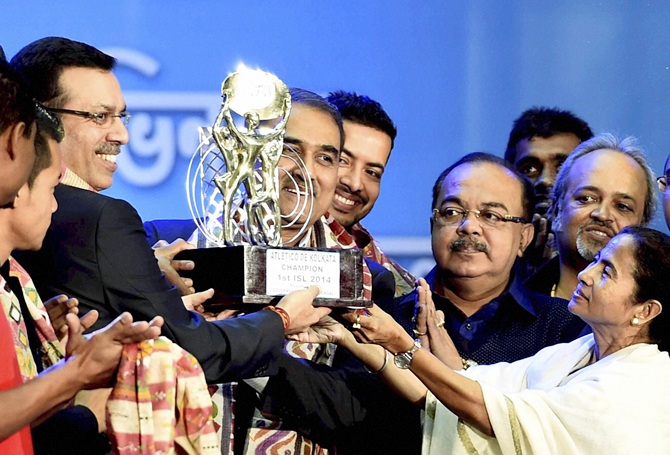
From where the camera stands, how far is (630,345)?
3.07 meters

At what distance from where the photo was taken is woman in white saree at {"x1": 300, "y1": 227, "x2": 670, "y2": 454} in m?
2.93

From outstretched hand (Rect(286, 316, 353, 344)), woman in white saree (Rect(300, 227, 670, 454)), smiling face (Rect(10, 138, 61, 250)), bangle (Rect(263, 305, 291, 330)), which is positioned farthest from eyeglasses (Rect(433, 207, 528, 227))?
smiling face (Rect(10, 138, 61, 250))

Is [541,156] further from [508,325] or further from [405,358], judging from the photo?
[405,358]

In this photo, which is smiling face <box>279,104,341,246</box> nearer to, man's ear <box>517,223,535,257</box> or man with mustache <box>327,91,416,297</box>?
man with mustache <box>327,91,416,297</box>

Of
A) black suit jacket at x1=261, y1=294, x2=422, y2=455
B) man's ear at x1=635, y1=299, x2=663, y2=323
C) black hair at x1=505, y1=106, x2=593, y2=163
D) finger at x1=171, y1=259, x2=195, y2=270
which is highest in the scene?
black hair at x1=505, y1=106, x2=593, y2=163

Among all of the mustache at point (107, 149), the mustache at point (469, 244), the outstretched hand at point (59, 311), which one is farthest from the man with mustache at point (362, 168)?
the outstretched hand at point (59, 311)

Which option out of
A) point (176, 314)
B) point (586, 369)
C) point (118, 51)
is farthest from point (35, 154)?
point (118, 51)

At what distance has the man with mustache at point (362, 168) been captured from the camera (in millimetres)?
3809

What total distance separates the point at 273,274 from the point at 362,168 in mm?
1234

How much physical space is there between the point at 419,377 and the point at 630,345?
562mm

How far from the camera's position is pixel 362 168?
3.87 meters

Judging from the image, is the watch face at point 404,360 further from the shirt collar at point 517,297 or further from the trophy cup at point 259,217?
the shirt collar at point 517,297

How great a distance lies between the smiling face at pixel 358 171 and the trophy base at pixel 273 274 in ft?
3.29

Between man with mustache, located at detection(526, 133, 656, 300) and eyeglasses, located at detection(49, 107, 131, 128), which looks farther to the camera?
man with mustache, located at detection(526, 133, 656, 300)
